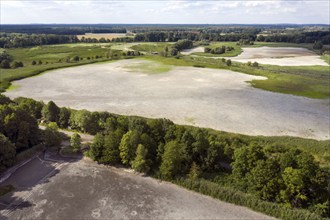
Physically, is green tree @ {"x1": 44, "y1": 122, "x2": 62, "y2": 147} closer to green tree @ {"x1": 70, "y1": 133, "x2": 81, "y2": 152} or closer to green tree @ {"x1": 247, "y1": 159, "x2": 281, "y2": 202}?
green tree @ {"x1": 70, "y1": 133, "x2": 81, "y2": 152}

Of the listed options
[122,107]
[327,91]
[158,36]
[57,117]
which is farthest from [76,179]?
[158,36]

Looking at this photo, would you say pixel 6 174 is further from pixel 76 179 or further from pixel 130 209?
pixel 130 209

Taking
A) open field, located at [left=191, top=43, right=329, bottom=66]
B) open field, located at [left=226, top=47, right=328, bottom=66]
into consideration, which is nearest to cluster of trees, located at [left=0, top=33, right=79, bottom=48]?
open field, located at [left=191, top=43, right=329, bottom=66]

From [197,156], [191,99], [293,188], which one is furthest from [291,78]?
[293,188]

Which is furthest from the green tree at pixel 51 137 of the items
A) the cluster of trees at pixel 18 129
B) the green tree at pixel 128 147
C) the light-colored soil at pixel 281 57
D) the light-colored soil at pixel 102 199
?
the light-colored soil at pixel 281 57

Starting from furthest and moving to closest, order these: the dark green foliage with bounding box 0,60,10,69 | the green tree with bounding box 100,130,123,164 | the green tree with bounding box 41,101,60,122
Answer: the dark green foliage with bounding box 0,60,10,69, the green tree with bounding box 41,101,60,122, the green tree with bounding box 100,130,123,164
